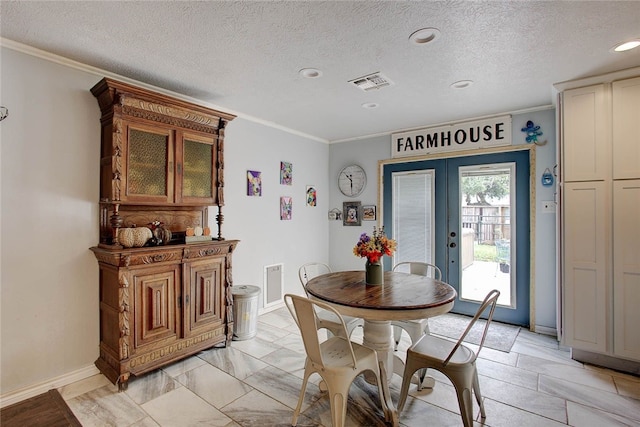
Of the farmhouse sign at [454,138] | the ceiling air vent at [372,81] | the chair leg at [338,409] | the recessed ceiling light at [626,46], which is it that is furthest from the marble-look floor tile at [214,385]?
the recessed ceiling light at [626,46]

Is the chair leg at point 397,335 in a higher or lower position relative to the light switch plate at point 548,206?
lower

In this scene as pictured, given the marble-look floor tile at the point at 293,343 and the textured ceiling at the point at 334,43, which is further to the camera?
the marble-look floor tile at the point at 293,343

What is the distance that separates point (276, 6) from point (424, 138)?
3062mm

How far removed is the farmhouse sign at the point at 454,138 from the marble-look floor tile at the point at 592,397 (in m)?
2.59

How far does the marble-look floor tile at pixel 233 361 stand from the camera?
265cm

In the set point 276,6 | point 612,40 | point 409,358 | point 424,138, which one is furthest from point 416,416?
point 424,138

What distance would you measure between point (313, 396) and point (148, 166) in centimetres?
229

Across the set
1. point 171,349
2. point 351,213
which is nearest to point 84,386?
point 171,349

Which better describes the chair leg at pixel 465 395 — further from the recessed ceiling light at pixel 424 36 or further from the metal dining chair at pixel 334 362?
the recessed ceiling light at pixel 424 36

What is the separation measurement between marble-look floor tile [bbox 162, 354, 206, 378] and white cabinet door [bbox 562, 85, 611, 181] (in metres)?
3.83

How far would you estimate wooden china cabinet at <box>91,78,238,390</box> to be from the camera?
2.41 m

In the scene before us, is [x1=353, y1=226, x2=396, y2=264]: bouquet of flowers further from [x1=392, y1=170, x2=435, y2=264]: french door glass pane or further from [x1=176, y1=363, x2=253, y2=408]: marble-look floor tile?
[x1=392, y1=170, x2=435, y2=264]: french door glass pane

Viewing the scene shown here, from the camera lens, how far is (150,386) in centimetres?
242

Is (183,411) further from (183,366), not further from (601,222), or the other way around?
(601,222)
